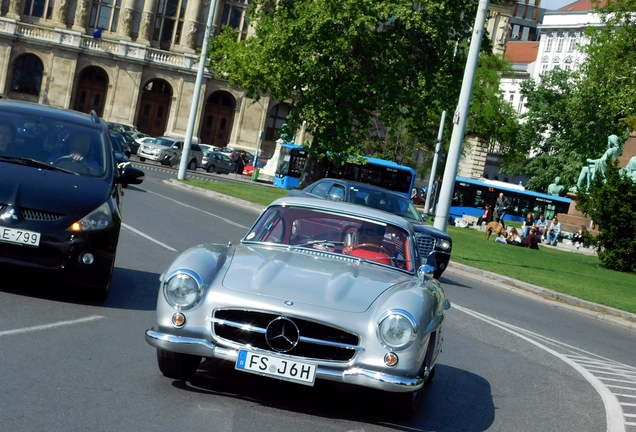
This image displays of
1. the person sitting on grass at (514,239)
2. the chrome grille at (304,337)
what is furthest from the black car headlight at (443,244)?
the person sitting on grass at (514,239)

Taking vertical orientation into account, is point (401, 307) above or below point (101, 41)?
below

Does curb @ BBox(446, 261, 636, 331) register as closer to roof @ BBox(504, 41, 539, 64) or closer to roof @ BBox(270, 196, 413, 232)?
roof @ BBox(270, 196, 413, 232)

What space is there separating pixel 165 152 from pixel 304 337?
6067cm

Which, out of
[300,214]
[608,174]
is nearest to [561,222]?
[608,174]

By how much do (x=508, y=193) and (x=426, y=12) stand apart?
35.7 meters

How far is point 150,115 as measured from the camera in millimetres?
87500

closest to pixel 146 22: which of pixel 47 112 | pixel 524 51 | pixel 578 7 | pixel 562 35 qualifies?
pixel 562 35

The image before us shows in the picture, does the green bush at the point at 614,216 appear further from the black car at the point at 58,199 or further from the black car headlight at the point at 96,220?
the black car headlight at the point at 96,220

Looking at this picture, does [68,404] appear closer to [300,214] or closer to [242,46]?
[300,214]

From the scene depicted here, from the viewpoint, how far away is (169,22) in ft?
291

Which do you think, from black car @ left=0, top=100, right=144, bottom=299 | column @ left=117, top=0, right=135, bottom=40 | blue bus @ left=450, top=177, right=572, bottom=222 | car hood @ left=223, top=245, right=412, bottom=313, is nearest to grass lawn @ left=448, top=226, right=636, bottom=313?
black car @ left=0, top=100, right=144, bottom=299

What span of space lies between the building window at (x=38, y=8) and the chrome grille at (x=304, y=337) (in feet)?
266

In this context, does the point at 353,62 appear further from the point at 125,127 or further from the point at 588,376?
the point at 125,127

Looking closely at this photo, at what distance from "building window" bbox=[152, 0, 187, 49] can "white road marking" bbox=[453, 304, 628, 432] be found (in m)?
74.0
